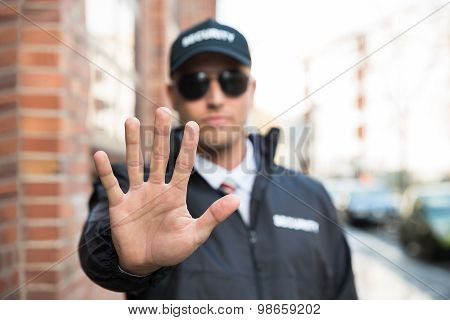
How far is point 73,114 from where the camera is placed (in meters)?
2.30

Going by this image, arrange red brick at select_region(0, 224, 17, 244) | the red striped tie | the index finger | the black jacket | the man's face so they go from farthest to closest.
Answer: red brick at select_region(0, 224, 17, 244)
the man's face
the red striped tie
the black jacket
the index finger

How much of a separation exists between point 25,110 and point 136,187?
3.34 feet

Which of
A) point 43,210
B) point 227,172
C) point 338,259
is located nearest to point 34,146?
point 43,210

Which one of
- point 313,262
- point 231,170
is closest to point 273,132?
point 231,170

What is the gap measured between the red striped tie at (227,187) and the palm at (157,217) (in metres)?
0.49

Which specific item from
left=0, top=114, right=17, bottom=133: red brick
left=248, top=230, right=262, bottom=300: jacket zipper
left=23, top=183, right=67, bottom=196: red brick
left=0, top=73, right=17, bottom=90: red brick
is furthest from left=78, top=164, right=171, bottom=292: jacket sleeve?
left=0, top=73, right=17, bottom=90: red brick

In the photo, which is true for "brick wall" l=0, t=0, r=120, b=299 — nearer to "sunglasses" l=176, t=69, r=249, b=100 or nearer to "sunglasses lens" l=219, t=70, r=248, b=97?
"sunglasses" l=176, t=69, r=249, b=100

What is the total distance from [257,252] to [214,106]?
0.61m

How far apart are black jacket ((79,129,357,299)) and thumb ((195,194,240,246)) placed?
21 cm

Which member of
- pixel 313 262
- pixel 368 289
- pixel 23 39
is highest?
pixel 23 39

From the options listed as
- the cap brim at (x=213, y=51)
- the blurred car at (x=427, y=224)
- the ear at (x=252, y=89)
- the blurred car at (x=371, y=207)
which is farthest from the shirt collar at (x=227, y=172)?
the blurred car at (x=371, y=207)

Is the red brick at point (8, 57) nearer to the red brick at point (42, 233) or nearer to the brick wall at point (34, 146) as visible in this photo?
the brick wall at point (34, 146)

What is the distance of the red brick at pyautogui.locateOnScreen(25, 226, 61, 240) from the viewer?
7.02ft
